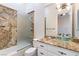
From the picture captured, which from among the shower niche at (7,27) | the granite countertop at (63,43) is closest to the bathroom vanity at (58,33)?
the granite countertop at (63,43)

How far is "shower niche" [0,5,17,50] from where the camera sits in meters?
1.61

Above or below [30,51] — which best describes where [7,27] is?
above

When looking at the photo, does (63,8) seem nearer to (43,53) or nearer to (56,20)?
(56,20)

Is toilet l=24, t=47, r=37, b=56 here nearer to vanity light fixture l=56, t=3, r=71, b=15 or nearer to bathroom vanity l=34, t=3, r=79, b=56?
bathroom vanity l=34, t=3, r=79, b=56

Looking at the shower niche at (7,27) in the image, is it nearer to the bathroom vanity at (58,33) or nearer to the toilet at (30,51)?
the toilet at (30,51)

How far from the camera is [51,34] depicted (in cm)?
165

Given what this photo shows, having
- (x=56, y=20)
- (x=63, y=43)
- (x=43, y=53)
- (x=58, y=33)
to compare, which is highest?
(x=56, y=20)

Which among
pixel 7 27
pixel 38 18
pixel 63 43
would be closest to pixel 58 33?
pixel 63 43

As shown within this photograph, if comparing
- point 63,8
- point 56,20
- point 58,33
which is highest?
point 63,8

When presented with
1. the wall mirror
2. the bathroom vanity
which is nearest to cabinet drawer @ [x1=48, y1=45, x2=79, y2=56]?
the bathroom vanity

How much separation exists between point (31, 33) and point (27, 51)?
22 centimetres

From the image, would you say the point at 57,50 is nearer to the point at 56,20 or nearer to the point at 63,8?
the point at 56,20

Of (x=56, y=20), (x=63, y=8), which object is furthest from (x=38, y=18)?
(x=63, y=8)

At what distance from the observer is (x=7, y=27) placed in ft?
5.33
